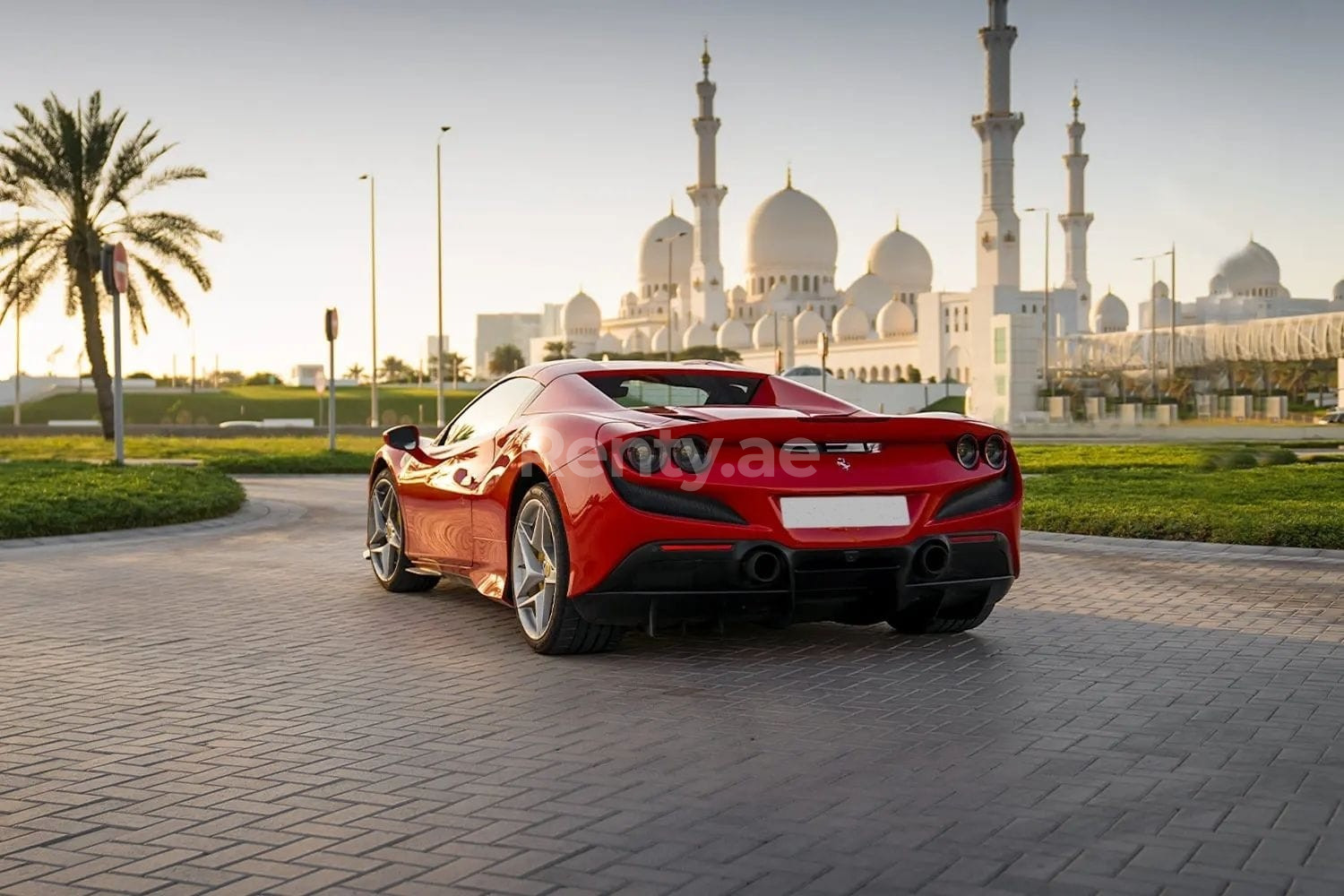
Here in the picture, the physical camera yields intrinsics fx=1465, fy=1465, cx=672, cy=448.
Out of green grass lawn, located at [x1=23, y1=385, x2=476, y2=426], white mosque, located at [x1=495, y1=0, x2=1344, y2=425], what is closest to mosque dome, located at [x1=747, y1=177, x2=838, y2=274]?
white mosque, located at [x1=495, y1=0, x2=1344, y2=425]

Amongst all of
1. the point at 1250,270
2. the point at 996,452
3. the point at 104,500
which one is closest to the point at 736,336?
the point at 1250,270

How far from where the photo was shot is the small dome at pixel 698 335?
12288 centimetres

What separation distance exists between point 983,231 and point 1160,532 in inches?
3157

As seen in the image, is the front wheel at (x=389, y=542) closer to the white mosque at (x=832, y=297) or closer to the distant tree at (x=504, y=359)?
the white mosque at (x=832, y=297)

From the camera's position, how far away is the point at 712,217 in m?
119

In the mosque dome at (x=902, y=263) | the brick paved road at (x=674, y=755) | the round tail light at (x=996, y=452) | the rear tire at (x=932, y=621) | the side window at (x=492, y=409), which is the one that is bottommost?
the brick paved road at (x=674, y=755)

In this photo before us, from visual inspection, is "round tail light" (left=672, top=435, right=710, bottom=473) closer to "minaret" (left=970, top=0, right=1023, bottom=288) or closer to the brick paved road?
the brick paved road

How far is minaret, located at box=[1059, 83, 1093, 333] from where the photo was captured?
11862 centimetres

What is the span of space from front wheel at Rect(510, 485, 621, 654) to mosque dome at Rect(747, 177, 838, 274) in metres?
112

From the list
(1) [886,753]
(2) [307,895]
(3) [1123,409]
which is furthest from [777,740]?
(3) [1123,409]

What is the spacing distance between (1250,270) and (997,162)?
5047 cm

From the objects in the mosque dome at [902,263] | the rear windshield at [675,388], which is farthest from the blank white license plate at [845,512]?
the mosque dome at [902,263]

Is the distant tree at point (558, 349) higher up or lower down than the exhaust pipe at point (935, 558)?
higher up

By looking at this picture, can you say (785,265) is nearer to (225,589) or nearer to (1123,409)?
(1123,409)
